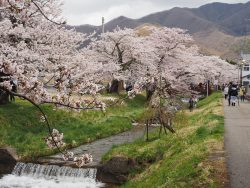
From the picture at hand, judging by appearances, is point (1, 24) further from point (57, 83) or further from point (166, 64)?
point (166, 64)

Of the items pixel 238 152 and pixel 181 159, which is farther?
pixel 238 152

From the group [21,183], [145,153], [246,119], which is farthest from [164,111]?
[21,183]

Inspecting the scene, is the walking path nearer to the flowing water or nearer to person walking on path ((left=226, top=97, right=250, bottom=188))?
person walking on path ((left=226, top=97, right=250, bottom=188))

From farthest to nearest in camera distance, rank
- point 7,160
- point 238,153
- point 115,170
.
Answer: point 7,160 → point 115,170 → point 238,153

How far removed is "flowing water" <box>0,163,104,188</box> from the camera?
19.7 m

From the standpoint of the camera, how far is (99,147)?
85.1 feet

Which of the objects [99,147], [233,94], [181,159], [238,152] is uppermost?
[238,152]

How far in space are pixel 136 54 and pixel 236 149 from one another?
3465cm

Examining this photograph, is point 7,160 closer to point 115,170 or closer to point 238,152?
point 115,170

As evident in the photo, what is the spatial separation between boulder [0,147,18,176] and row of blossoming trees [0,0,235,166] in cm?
419

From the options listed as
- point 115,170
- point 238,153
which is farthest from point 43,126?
point 238,153

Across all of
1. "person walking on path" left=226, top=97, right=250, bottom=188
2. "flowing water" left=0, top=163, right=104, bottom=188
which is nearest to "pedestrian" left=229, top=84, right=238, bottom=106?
"person walking on path" left=226, top=97, right=250, bottom=188

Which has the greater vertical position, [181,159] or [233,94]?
[233,94]

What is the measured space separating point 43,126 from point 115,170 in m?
11.3
